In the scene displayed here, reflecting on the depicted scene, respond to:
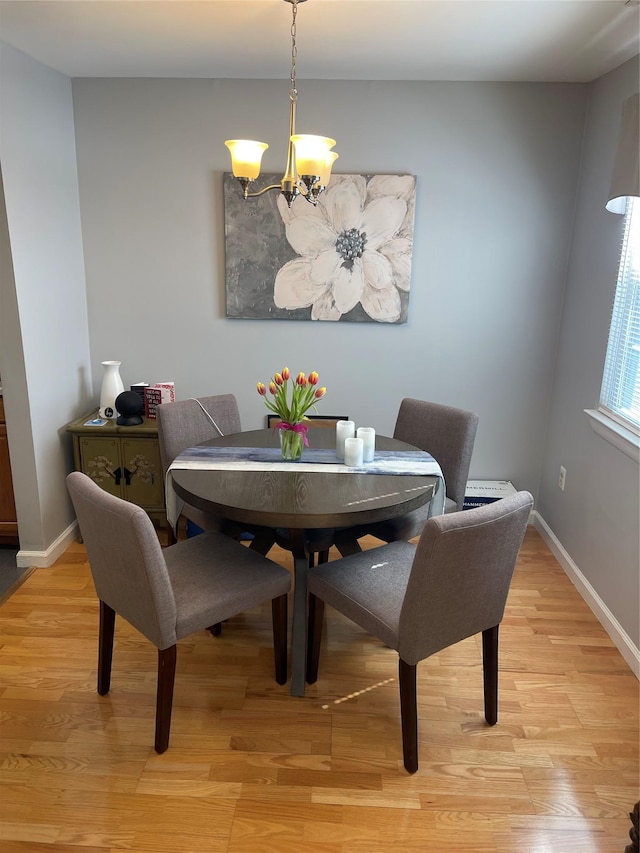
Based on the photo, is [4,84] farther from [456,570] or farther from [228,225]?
[456,570]

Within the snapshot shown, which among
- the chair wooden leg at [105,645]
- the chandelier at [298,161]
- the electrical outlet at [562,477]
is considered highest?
the chandelier at [298,161]

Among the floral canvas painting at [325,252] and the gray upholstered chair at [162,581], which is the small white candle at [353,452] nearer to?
the gray upholstered chair at [162,581]

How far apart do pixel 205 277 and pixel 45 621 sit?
1.91m

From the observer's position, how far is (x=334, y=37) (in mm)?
2512

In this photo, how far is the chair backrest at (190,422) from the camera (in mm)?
2740

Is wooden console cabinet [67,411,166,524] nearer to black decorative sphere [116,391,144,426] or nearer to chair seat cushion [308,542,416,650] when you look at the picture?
black decorative sphere [116,391,144,426]

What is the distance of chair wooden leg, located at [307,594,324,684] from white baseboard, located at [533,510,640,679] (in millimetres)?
1238

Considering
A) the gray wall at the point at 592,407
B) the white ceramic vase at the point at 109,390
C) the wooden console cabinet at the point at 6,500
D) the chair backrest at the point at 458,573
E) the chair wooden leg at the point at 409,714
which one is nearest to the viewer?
the chair backrest at the point at 458,573

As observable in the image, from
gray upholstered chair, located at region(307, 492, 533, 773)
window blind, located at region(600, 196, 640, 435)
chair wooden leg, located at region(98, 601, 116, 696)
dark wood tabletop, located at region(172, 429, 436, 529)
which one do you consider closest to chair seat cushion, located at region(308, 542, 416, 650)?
gray upholstered chair, located at region(307, 492, 533, 773)

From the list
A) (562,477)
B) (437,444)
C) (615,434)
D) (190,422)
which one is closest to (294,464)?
(190,422)

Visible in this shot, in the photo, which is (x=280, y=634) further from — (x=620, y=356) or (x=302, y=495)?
(x=620, y=356)

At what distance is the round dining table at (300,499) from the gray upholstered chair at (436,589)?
0.19 m

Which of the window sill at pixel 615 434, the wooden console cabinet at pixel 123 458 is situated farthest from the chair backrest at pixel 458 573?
the wooden console cabinet at pixel 123 458

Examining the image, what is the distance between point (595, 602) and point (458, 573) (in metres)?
1.37
